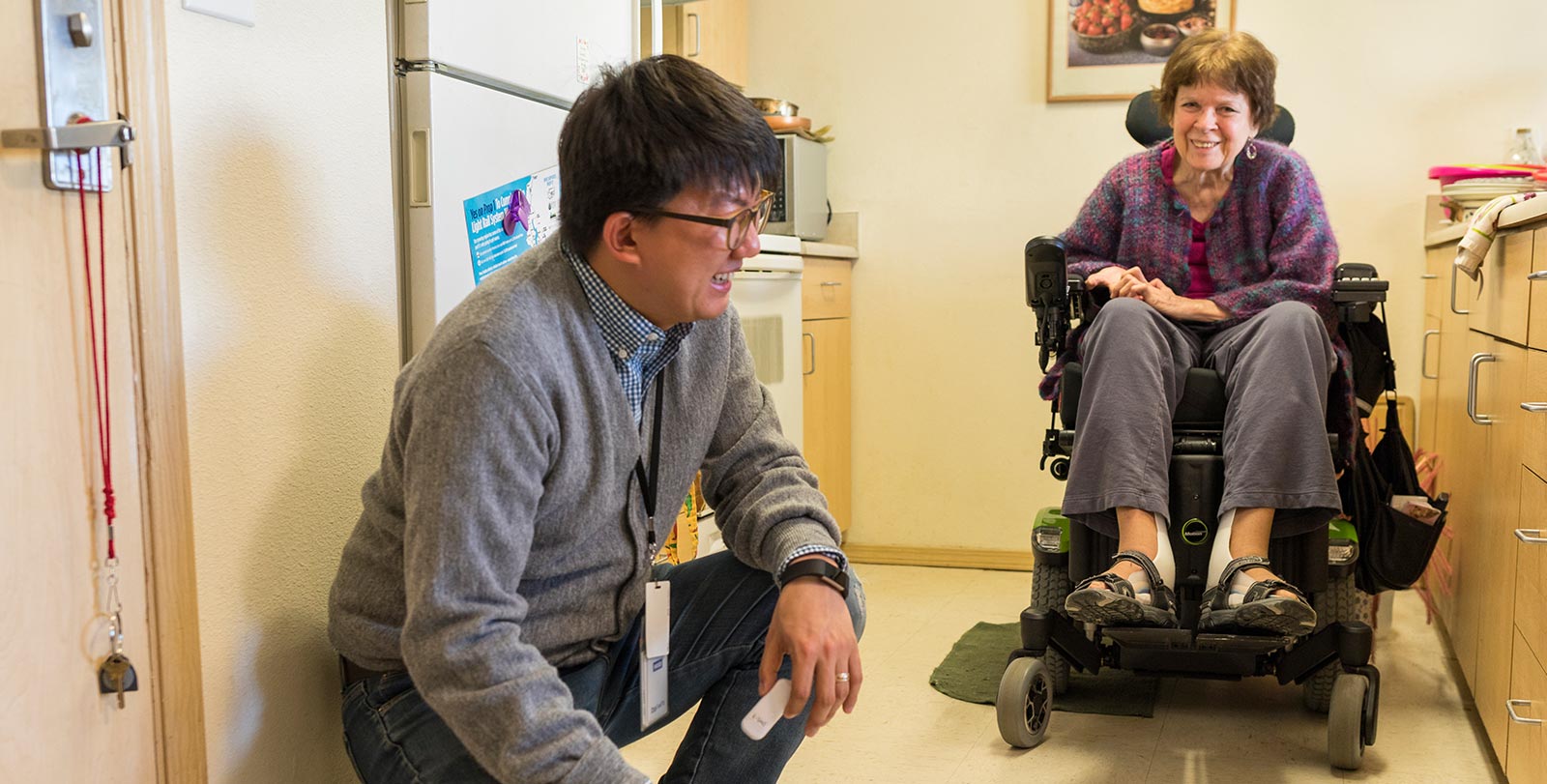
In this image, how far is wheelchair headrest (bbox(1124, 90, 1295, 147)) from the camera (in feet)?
8.15

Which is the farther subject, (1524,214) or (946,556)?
(946,556)

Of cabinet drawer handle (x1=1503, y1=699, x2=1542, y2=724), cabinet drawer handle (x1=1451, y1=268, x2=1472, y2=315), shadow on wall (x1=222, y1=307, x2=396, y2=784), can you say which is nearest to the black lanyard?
shadow on wall (x1=222, y1=307, x2=396, y2=784)

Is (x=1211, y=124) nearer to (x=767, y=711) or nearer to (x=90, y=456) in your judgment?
(x=767, y=711)

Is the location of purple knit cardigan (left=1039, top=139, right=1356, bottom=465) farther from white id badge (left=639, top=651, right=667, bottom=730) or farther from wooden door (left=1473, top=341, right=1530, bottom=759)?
white id badge (left=639, top=651, right=667, bottom=730)

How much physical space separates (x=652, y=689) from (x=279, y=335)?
0.51m

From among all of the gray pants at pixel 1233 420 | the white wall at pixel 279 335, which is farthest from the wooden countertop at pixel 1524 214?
the white wall at pixel 279 335

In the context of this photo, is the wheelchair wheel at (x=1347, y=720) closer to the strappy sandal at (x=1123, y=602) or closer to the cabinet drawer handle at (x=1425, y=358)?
the strappy sandal at (x=1123, y=602)

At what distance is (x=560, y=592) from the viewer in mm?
1212

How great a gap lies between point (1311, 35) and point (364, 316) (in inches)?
99.5

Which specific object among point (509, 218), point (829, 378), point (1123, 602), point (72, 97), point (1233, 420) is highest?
point (72, 97)

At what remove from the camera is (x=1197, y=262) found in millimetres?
2291

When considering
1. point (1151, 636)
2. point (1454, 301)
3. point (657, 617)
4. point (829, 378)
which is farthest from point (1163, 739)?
point (829, 378)

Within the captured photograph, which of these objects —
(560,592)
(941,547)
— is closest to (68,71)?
(560,592)

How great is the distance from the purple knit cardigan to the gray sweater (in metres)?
1.02
